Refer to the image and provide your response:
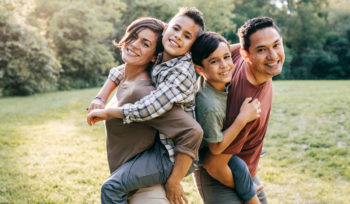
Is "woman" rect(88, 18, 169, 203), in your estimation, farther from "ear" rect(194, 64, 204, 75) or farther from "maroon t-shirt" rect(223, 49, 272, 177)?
"maroon t-shirt" rect(223, 49, 272, 177)

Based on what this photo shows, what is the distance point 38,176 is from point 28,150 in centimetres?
166

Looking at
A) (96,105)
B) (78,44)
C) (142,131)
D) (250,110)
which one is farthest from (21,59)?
(250,110)

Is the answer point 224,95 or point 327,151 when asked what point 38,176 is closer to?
point 224,95

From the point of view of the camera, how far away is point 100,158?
246 inches

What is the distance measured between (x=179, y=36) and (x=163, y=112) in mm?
656

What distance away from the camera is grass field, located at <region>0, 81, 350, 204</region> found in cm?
468

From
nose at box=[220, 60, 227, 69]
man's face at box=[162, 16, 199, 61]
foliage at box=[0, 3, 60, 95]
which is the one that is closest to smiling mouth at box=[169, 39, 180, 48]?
man's face at box=[162, 16, 199, 61]

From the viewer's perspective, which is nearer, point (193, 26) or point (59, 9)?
point (193, 26)

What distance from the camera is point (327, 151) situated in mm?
6539

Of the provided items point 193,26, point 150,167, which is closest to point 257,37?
point 193,26

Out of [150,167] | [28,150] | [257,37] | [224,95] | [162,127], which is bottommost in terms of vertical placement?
[28,150]

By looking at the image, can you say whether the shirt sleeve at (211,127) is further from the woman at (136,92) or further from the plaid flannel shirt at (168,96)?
the woman at (136,92)

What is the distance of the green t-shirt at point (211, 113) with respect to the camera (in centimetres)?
214

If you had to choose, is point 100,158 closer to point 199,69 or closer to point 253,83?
point 199,69
